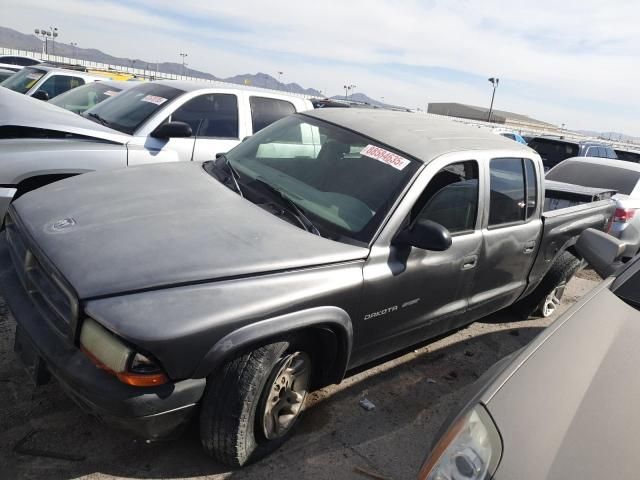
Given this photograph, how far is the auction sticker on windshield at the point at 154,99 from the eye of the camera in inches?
212

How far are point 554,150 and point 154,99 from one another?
12662 mm

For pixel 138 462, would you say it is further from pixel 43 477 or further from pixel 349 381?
pixel 349 381

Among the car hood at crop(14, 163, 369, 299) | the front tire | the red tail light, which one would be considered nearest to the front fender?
the front tire

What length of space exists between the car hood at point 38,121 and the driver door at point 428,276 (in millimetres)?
3120

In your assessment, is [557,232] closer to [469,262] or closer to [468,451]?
[469,262]

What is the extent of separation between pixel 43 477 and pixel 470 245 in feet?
8.95

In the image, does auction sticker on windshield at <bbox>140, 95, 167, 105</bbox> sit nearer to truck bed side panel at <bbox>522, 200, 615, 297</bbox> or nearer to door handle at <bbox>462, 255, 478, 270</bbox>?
door handle at <bbox>462, 255, 478, 270</bbox>

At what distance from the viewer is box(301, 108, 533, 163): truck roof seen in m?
3.24

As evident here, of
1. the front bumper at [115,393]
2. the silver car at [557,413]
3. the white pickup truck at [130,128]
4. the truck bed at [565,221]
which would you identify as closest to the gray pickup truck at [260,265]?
the front bumper at [115,393]

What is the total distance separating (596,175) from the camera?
7.35 metres

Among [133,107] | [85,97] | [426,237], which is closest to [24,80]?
[85,97]

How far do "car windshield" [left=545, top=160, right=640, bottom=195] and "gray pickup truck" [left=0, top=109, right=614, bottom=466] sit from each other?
3826 mm

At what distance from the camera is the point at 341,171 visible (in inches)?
125

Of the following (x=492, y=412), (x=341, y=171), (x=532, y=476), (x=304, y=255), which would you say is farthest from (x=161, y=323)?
(x=341, y=171)
